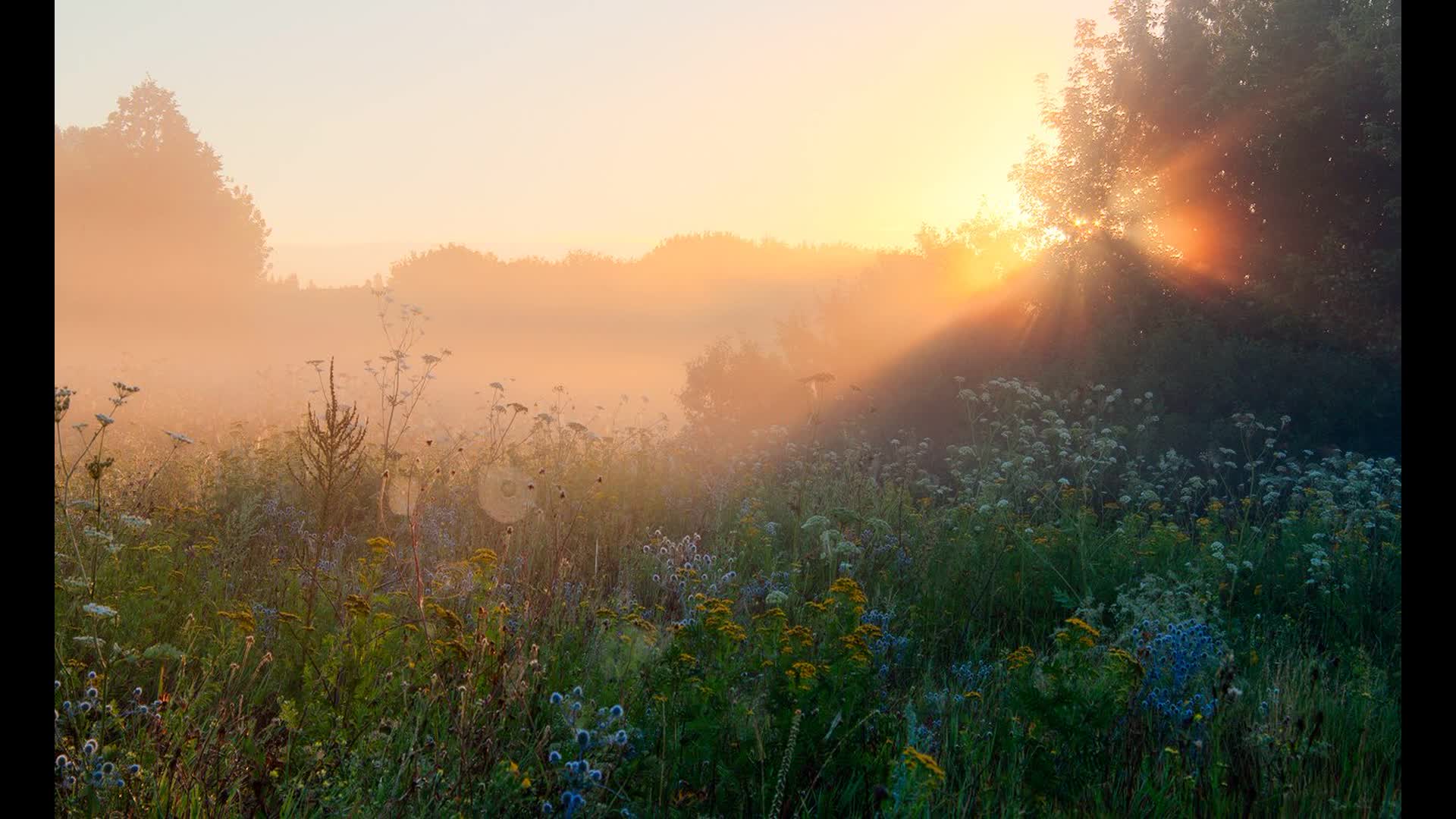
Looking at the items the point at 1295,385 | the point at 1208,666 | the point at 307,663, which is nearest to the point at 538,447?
the point at 307,663

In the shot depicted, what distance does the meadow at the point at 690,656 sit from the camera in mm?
2635

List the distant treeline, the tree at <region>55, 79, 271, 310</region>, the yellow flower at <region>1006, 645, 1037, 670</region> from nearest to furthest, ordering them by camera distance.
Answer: the yellow flower at <region>1006, 645, 1037, 670</region> → the distant treeline → the tree at <region>55, 79, 271, 310</region>

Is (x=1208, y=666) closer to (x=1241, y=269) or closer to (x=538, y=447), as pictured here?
(x=538, y=447)

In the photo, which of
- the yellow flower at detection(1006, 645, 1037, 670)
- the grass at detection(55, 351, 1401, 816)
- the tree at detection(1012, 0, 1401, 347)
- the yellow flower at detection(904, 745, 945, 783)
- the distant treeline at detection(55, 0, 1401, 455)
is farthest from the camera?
the tree at detection(1012, 0, 1401, 347)

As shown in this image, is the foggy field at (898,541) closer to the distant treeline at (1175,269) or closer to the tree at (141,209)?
the distant treeline at (1175,269)

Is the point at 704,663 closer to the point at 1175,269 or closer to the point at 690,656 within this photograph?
the point at 690,656

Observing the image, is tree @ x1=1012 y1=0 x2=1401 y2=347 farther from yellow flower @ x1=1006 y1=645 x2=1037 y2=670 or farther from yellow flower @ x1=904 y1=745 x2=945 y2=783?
yellow flower @ x1=904 y1=745 x2=945 y2=783

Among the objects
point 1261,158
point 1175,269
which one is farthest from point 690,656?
point 1261,158

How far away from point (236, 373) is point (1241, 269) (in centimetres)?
2292

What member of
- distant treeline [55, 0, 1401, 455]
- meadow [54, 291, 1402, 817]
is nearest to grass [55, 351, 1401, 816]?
meadow [54, 291, 1402, 817]

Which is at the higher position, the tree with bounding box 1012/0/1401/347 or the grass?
the tree with bounding box 1012/0/1401/347

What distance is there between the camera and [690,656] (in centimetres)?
292

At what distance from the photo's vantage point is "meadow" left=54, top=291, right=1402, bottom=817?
2635 millimetres
